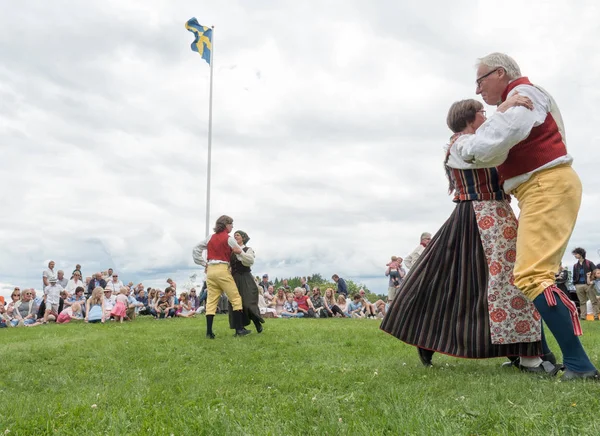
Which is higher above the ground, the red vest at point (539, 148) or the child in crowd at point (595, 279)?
the red vest at point (539, 148)

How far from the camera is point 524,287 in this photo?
4.05 meters

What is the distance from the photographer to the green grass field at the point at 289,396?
3020mm

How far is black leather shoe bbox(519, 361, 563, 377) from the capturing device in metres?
4.26

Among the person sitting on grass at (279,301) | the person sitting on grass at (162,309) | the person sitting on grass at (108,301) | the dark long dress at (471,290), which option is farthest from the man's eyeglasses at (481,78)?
the person sitting on grass at (162,309)

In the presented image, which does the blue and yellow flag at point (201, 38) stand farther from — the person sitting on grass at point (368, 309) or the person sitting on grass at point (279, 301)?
the person sitting on grass at point (368, 309)

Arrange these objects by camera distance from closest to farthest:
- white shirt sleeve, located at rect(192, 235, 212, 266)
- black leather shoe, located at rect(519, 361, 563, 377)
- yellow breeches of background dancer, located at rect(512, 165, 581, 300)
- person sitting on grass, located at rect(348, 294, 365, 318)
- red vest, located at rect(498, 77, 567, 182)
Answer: yellow breeches of background dancer, located at rect(512, 165, 581, 300) → red vest, located at rect(498, 77, 567, 182) → black leather shoe, located at rect(519, 361, 563, 377) → white shirt sleeve, located at rect(192, 235, 212, 266) → person sitting on grass, located at rect(348, 294, 365, 318)

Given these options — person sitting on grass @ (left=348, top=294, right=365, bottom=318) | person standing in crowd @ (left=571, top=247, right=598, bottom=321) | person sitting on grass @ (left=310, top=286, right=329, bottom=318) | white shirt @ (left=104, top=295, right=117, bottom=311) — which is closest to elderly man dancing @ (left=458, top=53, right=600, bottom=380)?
person standing in crowd @ (left=571, top=247, right=598, bottom=321)

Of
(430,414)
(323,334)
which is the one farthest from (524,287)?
(323,334)

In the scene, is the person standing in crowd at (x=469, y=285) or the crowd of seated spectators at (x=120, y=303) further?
the crowd of seated spectators at (x=120, y=303)

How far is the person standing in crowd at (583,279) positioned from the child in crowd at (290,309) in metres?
9.50

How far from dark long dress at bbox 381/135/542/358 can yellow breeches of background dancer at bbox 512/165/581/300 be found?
0.36 meters

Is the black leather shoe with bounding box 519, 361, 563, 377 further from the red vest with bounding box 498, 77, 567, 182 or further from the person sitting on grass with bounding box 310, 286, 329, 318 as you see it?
the person sitting on grass with bounding box 310, 286, 329, 318

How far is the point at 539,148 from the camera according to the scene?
13.5 ft

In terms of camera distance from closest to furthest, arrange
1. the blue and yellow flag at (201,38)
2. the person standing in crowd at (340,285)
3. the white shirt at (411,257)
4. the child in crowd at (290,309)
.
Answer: the white shirt at (411,257) < the child in crowd at (290,309) < the person standing in crowd at (340,285) < the blue and yellow flag at (201,38)
